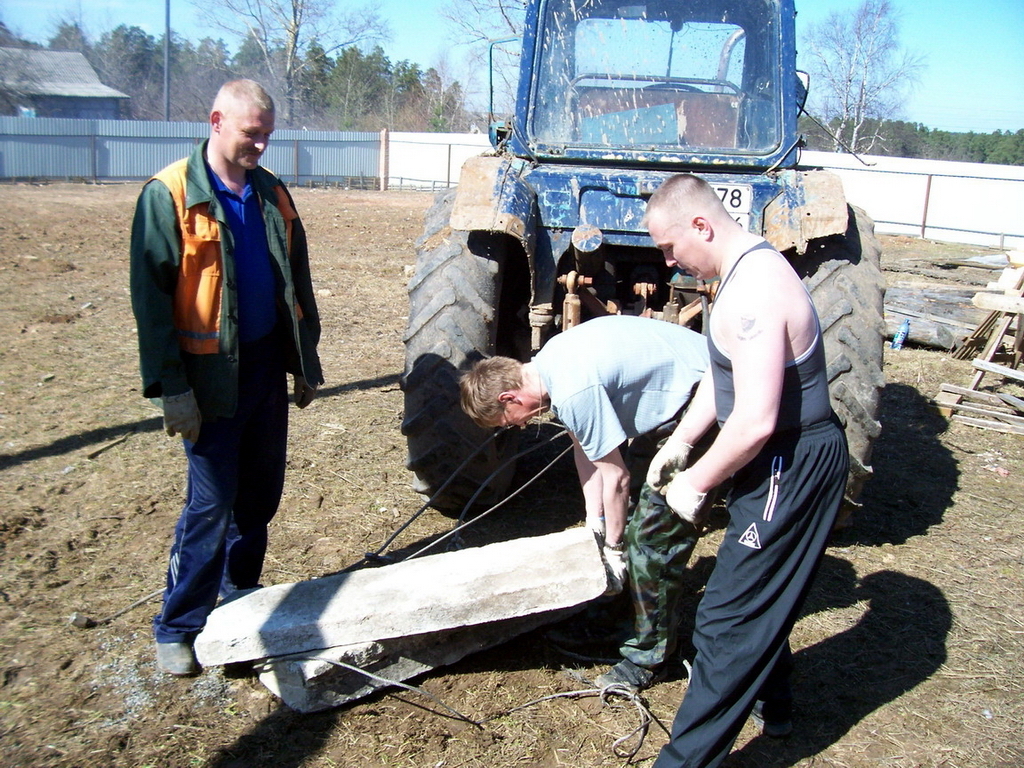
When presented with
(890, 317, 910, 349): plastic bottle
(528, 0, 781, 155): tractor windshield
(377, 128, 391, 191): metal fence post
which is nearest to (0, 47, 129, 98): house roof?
(377, 128, 391, 191): metal fence post

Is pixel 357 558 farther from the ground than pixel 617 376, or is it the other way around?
pixel 617 376

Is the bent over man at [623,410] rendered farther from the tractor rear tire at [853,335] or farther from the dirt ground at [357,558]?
the tractor rear tire at [853,335]

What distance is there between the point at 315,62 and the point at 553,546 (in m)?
46.9

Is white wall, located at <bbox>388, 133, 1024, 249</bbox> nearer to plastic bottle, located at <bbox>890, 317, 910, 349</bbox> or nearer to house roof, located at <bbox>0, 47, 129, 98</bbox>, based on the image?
plastic bottle, located at <bbox>890, 317, 910, 349</bbox>

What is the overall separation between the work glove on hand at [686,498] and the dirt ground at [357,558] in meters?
0.86

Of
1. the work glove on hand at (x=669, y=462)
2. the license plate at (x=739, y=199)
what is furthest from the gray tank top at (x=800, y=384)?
the license plate at (x=739, y=199)

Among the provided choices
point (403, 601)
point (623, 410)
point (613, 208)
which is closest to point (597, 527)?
point (623, 410)

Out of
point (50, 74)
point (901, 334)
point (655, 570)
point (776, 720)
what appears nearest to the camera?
point (776, 720)

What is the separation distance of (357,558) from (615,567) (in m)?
1.28

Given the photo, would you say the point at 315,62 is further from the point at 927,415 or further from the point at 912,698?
the point at 912,698

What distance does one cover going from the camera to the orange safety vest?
276cm

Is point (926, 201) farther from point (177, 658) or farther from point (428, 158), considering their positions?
point (177, 658)

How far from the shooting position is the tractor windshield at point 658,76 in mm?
4488

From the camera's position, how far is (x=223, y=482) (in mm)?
2992
